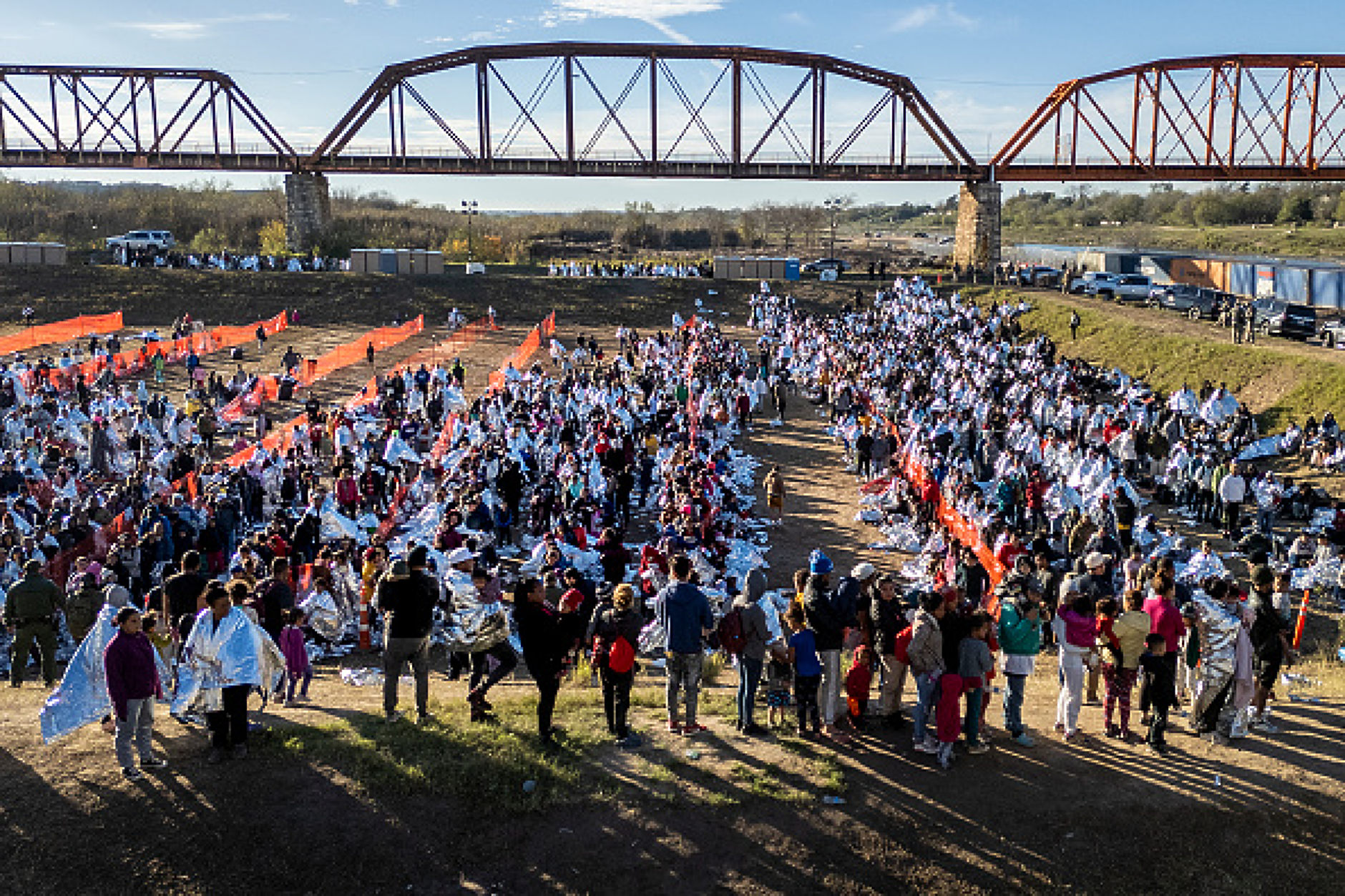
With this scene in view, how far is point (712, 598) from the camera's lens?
12.7m

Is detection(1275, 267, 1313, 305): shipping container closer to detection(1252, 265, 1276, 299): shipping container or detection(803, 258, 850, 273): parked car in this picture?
detection(1252, 265, 1276, 299): shipping container

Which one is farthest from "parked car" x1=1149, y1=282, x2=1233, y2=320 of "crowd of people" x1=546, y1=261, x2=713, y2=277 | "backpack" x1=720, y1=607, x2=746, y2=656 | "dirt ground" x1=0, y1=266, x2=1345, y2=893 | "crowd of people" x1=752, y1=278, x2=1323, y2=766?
"backpack" x1=720, y1=607, x2=746, y2=656

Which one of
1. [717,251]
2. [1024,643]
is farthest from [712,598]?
[717,251]

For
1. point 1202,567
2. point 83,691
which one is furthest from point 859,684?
point 1202,567

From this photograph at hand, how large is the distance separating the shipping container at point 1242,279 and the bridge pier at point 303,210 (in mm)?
55371

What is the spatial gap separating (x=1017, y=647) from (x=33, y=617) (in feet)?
31.0

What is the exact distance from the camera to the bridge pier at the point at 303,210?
233 feet

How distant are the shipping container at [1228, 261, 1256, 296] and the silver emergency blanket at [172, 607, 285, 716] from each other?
53606 mm

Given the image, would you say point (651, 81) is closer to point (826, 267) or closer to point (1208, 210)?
point (826, 267)

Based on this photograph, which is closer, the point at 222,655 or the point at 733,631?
the point at 222,655

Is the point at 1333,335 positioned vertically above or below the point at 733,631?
above

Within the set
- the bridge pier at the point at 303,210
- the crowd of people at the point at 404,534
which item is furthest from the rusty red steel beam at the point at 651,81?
the crowd of people at the point at 404,534

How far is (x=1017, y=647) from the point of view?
8.71 metres

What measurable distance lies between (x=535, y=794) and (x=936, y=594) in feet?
11.3
